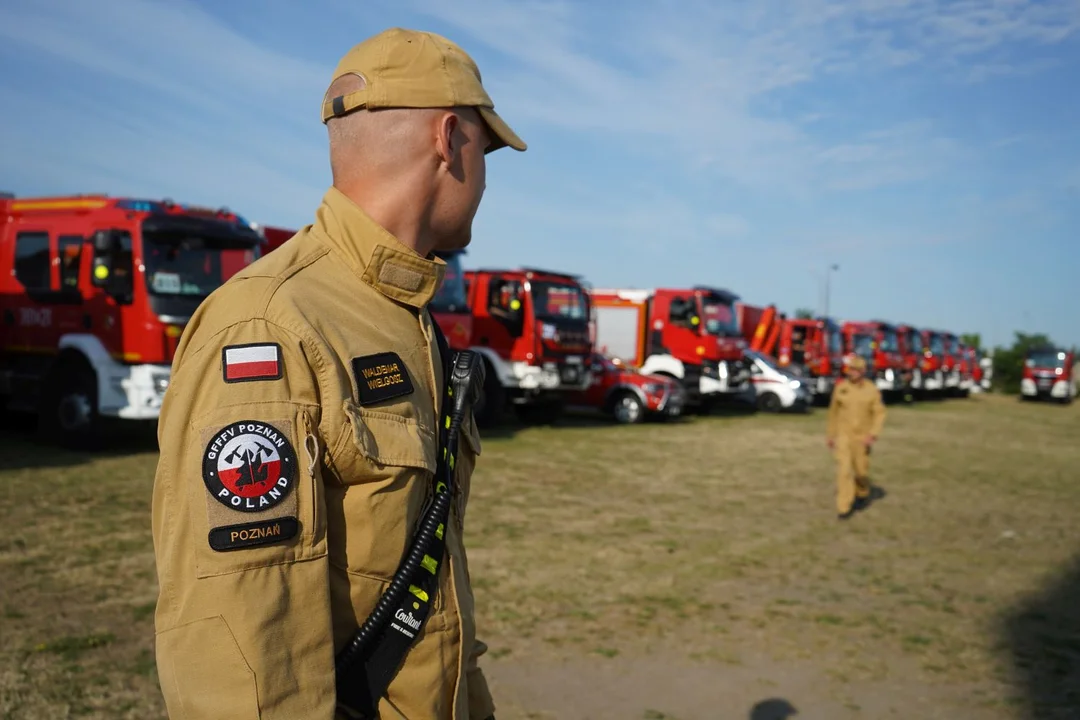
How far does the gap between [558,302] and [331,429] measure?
14960 millimetres

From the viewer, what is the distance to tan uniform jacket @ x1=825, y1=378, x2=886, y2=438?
377 inches

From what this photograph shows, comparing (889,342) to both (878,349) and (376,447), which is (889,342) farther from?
(376,447)

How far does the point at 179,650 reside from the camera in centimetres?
126

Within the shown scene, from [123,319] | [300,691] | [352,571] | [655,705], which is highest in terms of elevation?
[123,319]

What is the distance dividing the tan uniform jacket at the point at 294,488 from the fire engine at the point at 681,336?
18251mm

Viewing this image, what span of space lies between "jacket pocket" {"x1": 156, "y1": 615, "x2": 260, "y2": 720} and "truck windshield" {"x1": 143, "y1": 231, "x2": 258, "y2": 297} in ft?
31.3

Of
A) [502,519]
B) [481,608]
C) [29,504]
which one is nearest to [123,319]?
[29,504]

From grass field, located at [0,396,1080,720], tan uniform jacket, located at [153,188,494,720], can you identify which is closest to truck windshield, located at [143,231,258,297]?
grass field, located at [0,396,1080,720]

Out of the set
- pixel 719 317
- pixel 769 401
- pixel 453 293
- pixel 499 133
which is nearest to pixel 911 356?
pixel 769 401

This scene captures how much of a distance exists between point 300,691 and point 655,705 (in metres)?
3.47

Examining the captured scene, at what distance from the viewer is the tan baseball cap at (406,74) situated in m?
1.55

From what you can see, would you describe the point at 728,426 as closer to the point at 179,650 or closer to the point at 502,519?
the point at 502,519

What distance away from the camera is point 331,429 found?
4.47 feet

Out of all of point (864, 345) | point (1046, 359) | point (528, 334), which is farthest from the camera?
point (1046, 359)
